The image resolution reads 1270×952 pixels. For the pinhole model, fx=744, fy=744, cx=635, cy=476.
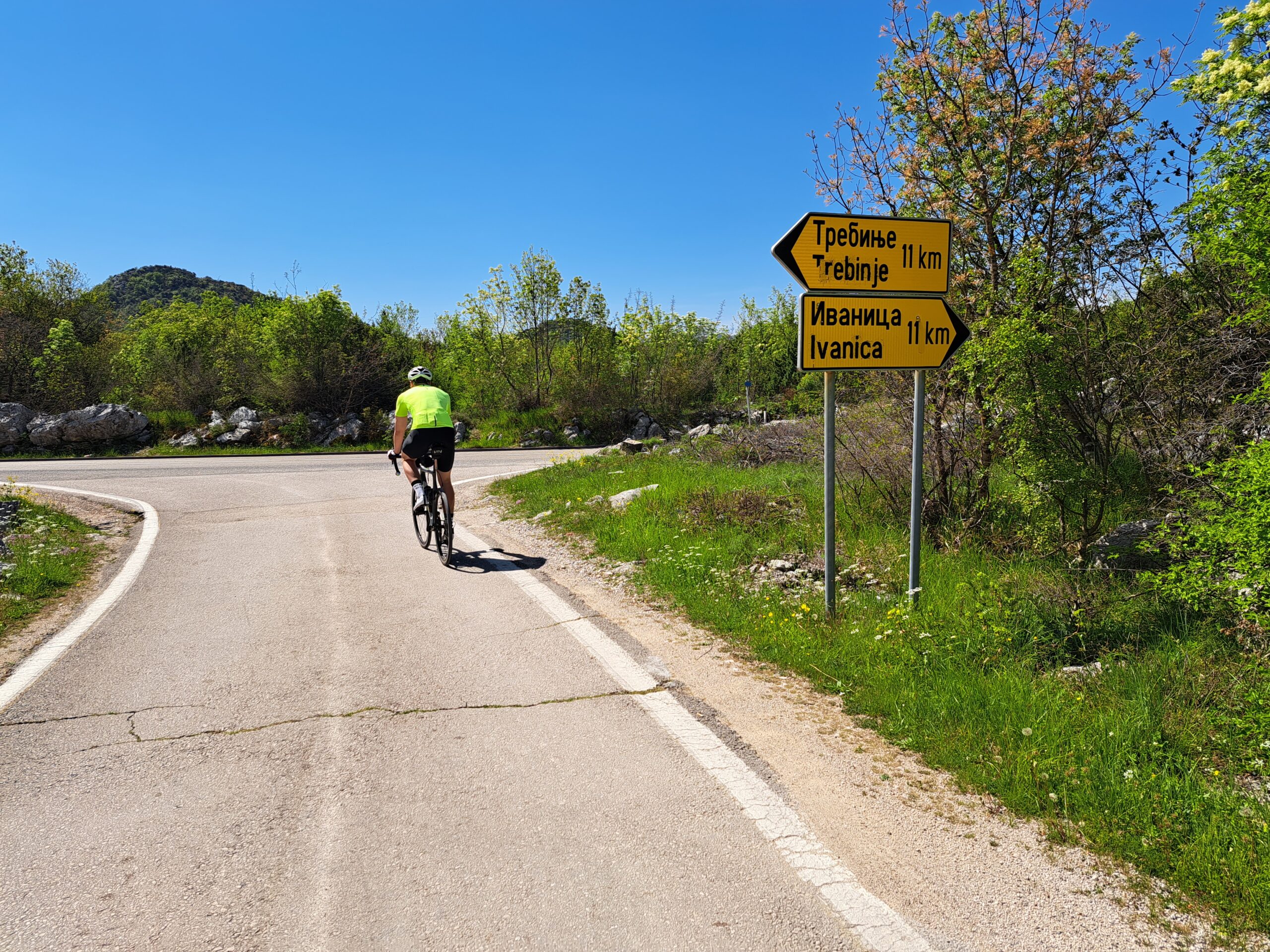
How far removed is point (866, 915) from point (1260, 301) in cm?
503

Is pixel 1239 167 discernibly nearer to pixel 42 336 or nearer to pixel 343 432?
pixel 343 432

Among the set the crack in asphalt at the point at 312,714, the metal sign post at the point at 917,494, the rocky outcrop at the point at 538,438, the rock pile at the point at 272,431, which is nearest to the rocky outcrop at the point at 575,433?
the rocky outcrop at the point at 538,438

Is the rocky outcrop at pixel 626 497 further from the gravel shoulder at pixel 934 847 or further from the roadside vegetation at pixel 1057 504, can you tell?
the gravel shoulder at pixel 934 847

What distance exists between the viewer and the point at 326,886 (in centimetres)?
263

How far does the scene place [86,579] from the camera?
24.3 feet

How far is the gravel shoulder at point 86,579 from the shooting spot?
17.6ft

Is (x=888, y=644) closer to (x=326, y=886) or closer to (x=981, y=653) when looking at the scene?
(x=981, y=653)

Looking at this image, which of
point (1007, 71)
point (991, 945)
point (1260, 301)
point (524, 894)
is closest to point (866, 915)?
point (991, 945)

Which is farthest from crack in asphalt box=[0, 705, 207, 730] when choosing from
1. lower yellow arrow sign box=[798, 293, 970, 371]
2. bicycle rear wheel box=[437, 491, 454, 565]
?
lower yellow arrow sign box=[798, 293, 970, 371]

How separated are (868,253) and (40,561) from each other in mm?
8430

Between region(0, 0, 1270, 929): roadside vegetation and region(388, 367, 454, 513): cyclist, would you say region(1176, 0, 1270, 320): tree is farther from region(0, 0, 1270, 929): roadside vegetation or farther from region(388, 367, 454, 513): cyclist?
region(388, 367, 454, 513): cyclist

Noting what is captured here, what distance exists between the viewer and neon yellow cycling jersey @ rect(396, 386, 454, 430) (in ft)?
27.0

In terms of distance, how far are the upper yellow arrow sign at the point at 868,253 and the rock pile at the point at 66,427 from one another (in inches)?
954

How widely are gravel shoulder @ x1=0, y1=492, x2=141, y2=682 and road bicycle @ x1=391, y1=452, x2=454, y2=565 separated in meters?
3.03
